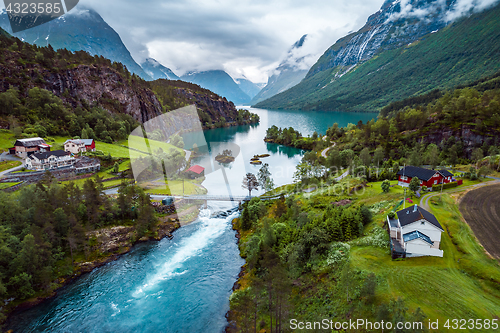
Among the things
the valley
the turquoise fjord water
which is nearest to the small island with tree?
the valley

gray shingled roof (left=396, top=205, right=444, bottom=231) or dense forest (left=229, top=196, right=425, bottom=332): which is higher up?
gray shingled roof (left=396, top=205, right=444, bottom=231)

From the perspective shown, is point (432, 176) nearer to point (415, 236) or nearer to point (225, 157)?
point (415, 236)

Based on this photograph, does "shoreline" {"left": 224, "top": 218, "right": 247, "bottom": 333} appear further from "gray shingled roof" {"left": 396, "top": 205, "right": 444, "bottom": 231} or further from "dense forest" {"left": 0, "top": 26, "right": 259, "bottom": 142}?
"dense forest" {"left": 0, "top": 26, "right": 259, "bottom": 142}

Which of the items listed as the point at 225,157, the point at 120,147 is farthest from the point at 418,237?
the point at 120,147

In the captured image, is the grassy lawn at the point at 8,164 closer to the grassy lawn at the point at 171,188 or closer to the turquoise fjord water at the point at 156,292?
the grassy lawn at the point at 171,188

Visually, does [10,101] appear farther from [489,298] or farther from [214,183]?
[489,298]

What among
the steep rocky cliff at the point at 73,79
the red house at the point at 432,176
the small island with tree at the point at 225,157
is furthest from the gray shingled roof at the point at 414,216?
the steep rocky cliff at the point at 73,79
